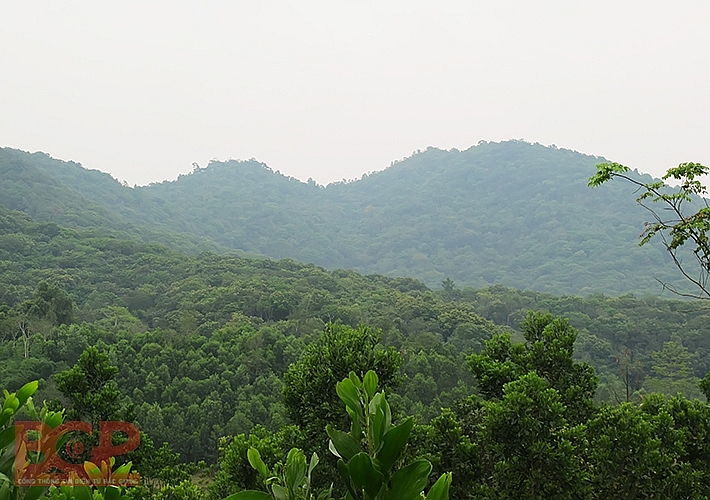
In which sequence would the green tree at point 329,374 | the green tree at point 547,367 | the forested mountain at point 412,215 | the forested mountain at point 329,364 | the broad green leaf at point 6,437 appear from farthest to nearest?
the forested mountain at point 412,215 < the green tree at point 547,367 < the green tree at point 329,374 < the forested mountain at point 329,364 < the broad green leaf at point 6,437

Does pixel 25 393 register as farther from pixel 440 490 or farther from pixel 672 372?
pixel 672 372

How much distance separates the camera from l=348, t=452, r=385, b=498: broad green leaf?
0.91 m

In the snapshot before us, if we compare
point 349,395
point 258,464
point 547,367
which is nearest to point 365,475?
point 349,395

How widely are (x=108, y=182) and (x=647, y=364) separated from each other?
84228 mm

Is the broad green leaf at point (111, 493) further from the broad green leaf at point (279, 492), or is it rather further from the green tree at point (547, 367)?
the green tree at point (547, 367)

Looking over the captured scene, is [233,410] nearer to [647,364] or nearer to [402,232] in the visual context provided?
[647,364]

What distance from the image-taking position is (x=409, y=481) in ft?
3.11

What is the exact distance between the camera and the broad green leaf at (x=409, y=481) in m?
0.93

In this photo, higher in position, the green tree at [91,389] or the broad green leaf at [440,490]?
the broad green leaf at [440,490]

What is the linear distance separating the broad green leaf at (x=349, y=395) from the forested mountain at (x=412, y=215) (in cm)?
6885

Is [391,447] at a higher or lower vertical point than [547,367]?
higher

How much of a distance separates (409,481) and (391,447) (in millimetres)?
68

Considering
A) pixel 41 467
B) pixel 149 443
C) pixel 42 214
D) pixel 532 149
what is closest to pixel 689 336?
pixel 149 443

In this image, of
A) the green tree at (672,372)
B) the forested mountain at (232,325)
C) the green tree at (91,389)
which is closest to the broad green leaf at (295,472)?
the green tree at (91,389)
